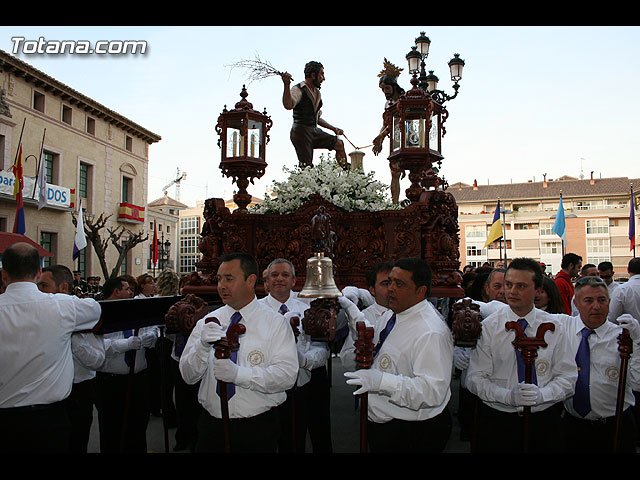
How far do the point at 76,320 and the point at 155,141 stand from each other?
34563 mm

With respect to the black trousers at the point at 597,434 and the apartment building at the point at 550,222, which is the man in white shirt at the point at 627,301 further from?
the apartment building at the point at 550,222

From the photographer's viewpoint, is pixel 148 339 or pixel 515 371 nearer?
pixel 515 371

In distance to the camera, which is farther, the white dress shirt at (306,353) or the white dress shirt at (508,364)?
the white dress shirt at (306,353)

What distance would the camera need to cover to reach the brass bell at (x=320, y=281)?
3.39m

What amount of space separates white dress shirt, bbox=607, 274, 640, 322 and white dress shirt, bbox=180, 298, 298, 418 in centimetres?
487

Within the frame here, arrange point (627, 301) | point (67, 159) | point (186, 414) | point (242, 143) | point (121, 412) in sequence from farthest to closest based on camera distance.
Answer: point (67, 159), point (242, 143), point (627, 301), point (186, 414), point (121, 412)

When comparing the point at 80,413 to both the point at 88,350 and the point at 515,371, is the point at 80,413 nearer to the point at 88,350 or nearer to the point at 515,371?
the point at 88,350

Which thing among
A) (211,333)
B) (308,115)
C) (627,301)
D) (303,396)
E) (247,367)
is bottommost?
(303,396)

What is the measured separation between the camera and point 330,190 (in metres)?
6.07

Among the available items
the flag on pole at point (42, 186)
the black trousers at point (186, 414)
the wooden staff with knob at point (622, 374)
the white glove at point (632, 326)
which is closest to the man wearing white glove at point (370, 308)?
the wooden staff with knob at point (622, 374)

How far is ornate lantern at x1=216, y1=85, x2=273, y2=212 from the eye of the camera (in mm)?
6531

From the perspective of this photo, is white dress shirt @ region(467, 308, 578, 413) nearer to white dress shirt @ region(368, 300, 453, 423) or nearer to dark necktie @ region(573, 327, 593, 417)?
white dress shirt @ region(368, 300, 453, 423)

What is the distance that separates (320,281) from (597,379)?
2.23 m

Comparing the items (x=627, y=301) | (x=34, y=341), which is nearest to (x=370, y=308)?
(x=34, y=341)
